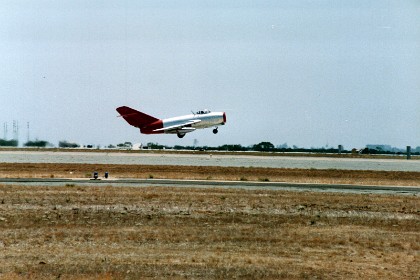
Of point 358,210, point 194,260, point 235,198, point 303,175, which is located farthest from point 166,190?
point 303,175

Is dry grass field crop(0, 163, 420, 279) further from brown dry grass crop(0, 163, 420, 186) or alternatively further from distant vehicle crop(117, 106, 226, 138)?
distant vehicle crop(117, 106, 226, 138)

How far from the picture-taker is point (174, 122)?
100938 mm

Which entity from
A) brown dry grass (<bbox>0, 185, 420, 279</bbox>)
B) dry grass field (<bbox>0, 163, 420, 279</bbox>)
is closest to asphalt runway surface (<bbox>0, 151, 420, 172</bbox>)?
dry grass field (<bbox>0, 163, 420, 279</bbox>)

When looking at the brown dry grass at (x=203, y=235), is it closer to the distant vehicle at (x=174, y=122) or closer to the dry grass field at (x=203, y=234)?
the dry grass field at (x=203, y=234)

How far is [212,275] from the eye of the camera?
66.4 feet

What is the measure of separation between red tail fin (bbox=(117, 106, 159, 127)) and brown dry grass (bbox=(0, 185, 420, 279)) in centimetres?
5316

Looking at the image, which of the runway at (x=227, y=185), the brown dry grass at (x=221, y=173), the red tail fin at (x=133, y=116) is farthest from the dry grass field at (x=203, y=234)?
the red tail fin at (x=133, y=116)

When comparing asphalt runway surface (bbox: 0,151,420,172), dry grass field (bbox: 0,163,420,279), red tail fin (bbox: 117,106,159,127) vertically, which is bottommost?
dry grass field (bbox: 0,163,420,279)

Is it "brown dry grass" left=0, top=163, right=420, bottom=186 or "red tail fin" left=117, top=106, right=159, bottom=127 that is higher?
"red tail fin" left=117, top=106, right=159, bottom=127

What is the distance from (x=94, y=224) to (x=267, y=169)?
4900 cm

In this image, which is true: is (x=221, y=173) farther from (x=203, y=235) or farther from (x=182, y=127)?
(x=203, y=235)

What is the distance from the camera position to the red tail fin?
99.2 metres

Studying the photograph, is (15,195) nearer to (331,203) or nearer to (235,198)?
(235,198)

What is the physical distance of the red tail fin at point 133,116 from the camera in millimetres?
99250
